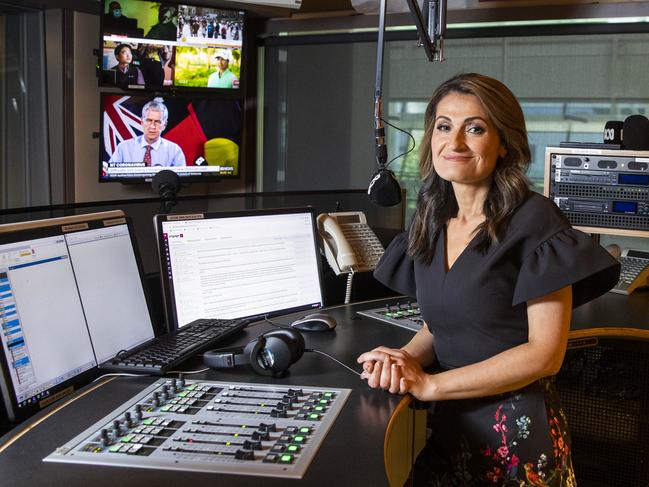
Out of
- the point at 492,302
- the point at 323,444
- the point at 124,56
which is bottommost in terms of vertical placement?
the point at 323,444

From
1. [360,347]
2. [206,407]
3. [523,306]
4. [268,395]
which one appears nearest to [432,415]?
[360,347]

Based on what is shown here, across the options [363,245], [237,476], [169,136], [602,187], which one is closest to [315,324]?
[363,245]

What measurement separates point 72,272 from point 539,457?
1.00 m

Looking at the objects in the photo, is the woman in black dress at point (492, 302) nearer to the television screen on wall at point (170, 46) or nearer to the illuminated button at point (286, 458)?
the illuminated button at point (286, 458)

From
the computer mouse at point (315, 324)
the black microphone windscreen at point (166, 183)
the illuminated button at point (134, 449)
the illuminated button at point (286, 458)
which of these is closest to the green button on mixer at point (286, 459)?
the illuminated button at point (286, 458)

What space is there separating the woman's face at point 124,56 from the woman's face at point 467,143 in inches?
116

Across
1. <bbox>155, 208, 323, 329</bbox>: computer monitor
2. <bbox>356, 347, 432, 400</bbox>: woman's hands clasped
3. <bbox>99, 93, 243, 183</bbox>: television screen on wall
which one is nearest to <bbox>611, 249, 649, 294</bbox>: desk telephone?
<bbox>155, 208, 323, 329</bbox>: computer monitor

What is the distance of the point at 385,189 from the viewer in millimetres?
1993

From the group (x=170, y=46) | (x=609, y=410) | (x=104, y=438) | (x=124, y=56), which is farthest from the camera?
(x=170, y=46)

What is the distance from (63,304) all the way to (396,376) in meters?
0.64

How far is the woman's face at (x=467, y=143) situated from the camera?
156 cm

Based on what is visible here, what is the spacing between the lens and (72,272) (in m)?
1.44

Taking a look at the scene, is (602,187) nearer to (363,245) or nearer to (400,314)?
(363,245)

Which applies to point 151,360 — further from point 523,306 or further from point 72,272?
point 523,306
